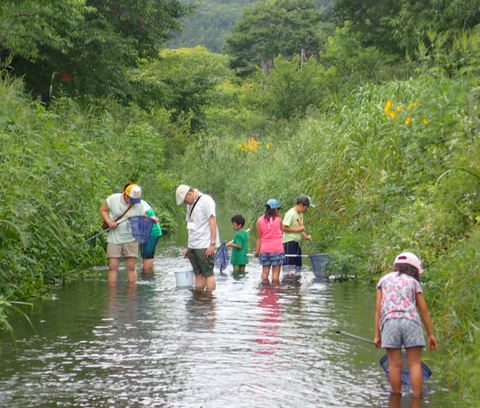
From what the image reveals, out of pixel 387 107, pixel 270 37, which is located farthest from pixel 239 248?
pixel 270 37

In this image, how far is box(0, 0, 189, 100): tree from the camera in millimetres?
22656

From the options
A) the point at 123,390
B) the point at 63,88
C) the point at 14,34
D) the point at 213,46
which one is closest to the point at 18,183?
the point at 123,390

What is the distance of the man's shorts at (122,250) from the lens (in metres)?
16.1

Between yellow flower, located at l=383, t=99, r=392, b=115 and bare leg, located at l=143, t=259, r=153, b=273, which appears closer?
bare leg, located at l=143, t=259, r=153, b=273

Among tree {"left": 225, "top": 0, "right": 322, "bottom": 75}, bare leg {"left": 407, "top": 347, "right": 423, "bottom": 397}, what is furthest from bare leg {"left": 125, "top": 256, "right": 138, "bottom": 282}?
tree {"left": 225, "top": 0, "right": 322, "bottom": 75}

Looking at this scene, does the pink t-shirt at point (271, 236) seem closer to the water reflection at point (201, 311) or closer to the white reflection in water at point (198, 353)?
the white reflection in water at point (198, 353)

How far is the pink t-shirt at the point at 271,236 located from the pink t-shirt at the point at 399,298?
308 inches

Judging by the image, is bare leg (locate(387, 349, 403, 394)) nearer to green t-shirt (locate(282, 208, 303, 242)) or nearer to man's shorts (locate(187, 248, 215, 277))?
man's shorts (locate(187, 248, 215, 277))

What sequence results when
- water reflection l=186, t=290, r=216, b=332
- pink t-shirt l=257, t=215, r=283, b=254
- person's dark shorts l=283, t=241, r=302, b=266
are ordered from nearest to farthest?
water reflection l=186, t=290, r=216, b=332 < pink t-shirt l=257, t=215, r=283, b=254 < person's dark shorts l=283, t=241, r=302, b=266

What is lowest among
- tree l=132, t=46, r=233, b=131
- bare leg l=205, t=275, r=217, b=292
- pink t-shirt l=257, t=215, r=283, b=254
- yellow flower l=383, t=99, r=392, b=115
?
bare leg l=205, t=275, r=217, b=292

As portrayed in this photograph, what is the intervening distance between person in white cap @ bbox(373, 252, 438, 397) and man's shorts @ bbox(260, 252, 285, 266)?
780 centimetres

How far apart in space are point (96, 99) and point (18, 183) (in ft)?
45.8

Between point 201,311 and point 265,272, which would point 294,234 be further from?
point 201,311

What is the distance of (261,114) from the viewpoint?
5978cm
